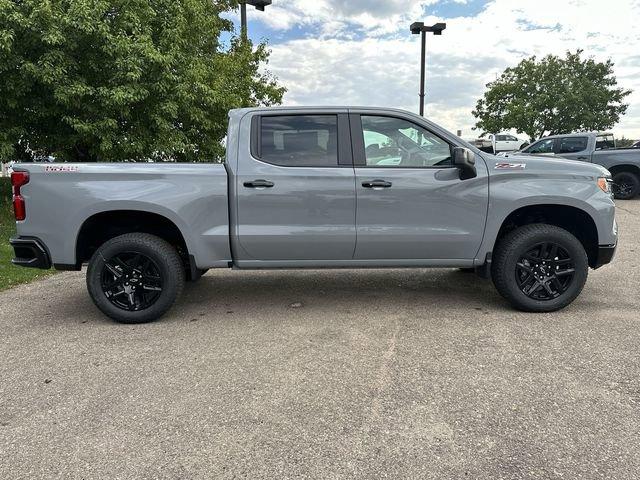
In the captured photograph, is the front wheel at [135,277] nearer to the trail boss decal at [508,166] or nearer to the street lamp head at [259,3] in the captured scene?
the trail boss decal at [508,166]

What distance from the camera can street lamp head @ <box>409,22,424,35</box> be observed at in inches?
558

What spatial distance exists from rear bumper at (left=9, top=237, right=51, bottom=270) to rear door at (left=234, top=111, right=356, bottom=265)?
1.64m

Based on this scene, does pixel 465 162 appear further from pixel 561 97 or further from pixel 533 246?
pixel 561 97

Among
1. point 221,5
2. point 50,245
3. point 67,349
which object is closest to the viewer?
point 67,349

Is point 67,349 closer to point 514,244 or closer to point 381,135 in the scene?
point 381,135

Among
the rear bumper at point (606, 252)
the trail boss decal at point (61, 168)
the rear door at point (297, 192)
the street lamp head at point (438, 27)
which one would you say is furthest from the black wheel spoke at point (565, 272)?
the street lamp head at point (438, 27)

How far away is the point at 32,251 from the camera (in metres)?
4.22

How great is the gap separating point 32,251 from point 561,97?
30.5 metres

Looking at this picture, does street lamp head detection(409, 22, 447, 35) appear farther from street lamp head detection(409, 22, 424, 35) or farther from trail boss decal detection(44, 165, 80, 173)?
trail boss decal detection(44, 165, 80, 173)

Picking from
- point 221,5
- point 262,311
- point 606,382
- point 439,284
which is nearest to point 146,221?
point 262,311

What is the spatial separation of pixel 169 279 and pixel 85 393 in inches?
52.2

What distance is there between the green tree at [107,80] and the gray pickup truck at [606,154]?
9392 millimetres

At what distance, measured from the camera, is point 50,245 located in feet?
13.8

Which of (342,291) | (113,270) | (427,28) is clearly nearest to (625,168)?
(427,28)
